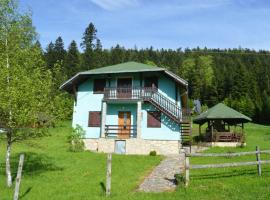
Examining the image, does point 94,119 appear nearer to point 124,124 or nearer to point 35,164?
point 124,124

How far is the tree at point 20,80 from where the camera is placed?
1508 cm

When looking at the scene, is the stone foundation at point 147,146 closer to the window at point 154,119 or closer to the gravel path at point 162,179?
the window at point 154,119

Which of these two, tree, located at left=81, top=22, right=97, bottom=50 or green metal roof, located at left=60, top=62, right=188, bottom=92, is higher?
tree, located at left=81, top=22, right=97, bottom=50

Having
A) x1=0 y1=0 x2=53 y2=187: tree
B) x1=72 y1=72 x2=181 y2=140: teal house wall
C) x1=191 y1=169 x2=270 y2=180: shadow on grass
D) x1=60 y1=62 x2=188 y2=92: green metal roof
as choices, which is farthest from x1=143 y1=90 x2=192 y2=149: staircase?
x1=0 y1=0 x2=53 y2=187: tree

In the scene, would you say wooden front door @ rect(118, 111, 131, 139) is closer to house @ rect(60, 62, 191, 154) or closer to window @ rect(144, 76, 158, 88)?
house @ rect(60, 62, 191, 154)

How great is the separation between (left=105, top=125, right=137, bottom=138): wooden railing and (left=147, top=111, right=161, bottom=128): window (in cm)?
135

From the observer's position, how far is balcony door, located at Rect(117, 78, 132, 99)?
30.3m

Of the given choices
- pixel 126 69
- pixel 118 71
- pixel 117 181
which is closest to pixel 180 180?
pixel 117 181

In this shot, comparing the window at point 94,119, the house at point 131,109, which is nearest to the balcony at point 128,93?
the house at point 131,109

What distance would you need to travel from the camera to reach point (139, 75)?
30953 mm

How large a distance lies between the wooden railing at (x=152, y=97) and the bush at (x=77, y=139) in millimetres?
3625

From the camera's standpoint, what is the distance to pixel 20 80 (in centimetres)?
1527

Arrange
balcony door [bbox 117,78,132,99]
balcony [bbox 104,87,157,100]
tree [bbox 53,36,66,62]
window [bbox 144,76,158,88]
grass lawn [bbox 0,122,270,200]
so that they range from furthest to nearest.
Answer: tree [bbox 53,36,66,62]
window [bbox 144,76,158,88]
balcony door [bbox 117,78,132,99]
balcony [bbox 104,87,157,100]
grass lawn [bbox 0,122,270,200]

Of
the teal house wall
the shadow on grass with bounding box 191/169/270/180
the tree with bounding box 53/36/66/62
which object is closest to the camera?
the shadow on grass with bounding box 191/169/270/180
